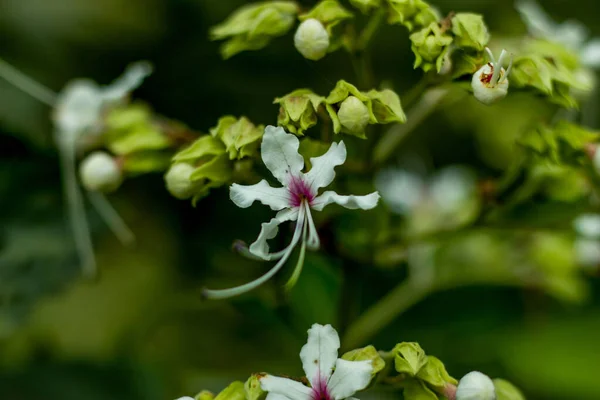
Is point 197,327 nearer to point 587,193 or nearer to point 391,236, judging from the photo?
point 391,236

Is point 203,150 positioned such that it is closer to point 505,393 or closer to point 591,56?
point 505,393

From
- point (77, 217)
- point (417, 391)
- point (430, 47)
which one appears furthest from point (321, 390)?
point (77, 217)

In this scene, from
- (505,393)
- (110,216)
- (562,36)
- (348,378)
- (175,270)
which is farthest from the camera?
(175,270)

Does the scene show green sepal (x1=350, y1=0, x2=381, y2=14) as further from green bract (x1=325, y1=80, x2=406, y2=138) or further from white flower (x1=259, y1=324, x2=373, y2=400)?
A: white flower (x1=259, y1=324, x2=373, y2=400)

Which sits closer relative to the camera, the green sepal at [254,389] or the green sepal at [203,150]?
the green sepal at [254,389]

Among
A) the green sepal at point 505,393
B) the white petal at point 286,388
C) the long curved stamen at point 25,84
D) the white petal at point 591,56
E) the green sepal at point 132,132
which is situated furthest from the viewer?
the long curved stamen at point 25,84

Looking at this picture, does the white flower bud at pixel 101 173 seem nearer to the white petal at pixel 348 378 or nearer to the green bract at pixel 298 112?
the green bract at pixel 298 112

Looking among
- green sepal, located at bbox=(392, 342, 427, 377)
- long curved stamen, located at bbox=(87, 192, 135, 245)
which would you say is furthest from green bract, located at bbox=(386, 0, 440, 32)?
long curved stamen, located at bbox=(87, 192, 135, 245)

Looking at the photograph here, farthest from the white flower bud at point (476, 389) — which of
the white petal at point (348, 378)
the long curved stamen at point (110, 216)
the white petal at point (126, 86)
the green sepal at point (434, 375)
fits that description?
the long curved stamen at point (110, 216)
